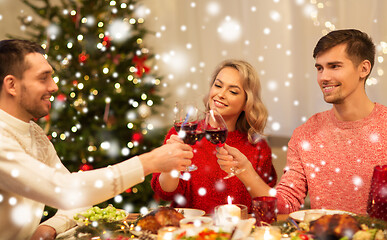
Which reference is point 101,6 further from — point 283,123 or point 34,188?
→ point 34,188

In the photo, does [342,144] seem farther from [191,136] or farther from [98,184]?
[98,184]

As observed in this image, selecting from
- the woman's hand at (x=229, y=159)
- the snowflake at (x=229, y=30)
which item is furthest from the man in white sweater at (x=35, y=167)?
the snowflake at (x=229, y=30)

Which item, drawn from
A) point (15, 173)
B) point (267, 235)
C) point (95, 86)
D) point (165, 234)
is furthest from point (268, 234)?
point (95, 86)

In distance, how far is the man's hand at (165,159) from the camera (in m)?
1.54

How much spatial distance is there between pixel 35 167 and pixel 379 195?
4.14ft

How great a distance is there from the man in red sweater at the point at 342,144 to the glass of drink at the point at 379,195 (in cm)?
52

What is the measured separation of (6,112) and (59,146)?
182 centimetres

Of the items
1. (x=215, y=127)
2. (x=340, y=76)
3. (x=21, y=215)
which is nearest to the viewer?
(x=21, y=215)

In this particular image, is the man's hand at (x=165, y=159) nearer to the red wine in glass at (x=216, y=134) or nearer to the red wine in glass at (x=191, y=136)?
the red wine in glass at (x=191, y=136)

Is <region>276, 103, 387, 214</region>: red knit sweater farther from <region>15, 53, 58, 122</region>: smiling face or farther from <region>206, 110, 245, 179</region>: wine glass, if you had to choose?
<region>15, 53, 58, 122</region>: smiling face

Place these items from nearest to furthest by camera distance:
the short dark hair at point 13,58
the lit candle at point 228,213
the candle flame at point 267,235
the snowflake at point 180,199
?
the candle flame at point 267,235 → the lit candle at point 228,213 → the short dark hair at point 13,58 → the snowflake at point 180,199

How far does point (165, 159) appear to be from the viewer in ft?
5.10

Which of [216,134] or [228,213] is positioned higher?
[216,134]

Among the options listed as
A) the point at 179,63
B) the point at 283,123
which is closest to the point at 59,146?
the point at 179,63
